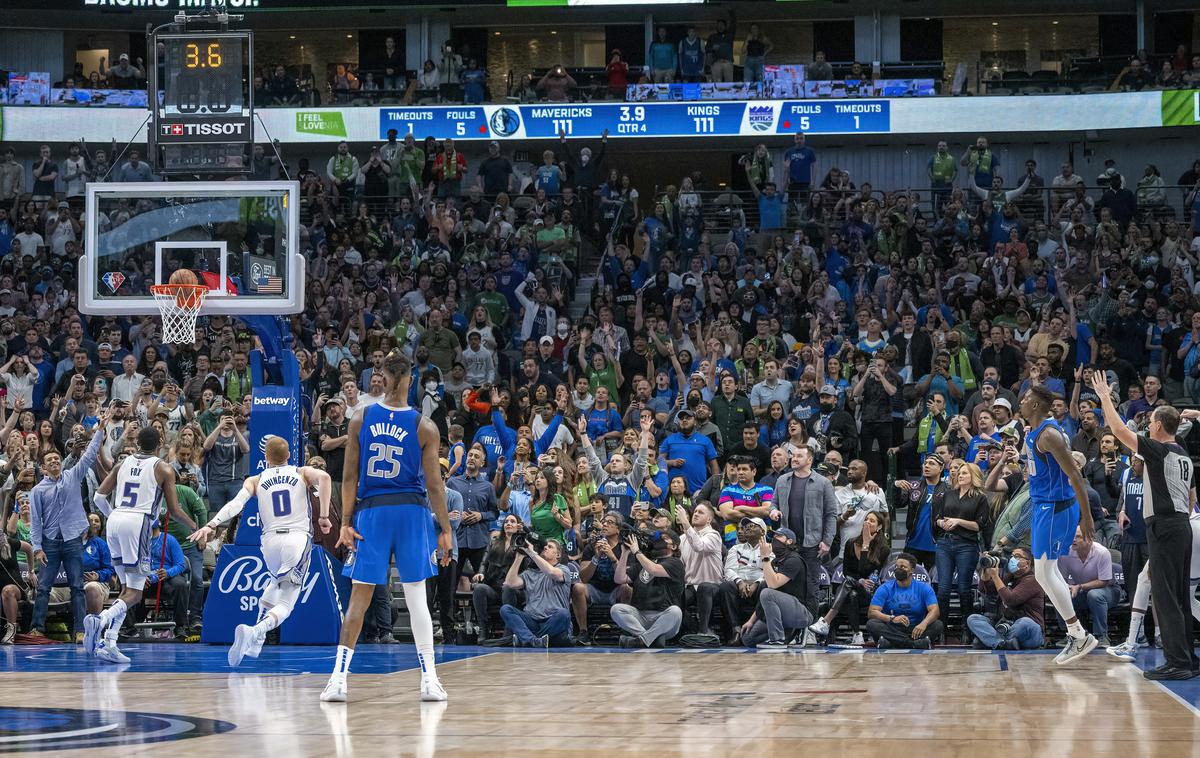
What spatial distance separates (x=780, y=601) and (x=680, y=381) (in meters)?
6.03

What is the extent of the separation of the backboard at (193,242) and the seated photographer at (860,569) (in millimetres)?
6238

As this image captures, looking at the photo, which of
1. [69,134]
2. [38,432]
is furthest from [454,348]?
[69,134]

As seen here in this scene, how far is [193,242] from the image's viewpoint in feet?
51.1

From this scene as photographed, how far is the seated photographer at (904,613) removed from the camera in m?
14.1

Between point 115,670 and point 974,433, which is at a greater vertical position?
point 974,433

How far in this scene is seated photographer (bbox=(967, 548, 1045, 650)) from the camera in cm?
1401

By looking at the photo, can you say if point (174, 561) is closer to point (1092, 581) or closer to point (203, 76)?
point (203, 76)

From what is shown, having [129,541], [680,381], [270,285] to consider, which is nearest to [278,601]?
[129,541]

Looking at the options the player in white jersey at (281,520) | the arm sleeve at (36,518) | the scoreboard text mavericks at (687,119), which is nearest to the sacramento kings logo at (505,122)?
the scoreboard text mavericks at (687,119)

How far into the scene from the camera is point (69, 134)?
30.3 metres

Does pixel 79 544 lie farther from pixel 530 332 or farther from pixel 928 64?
pixel 928 64

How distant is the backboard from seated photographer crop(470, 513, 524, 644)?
343cm

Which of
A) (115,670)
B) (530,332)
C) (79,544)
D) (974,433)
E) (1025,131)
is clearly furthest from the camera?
(1025,131)

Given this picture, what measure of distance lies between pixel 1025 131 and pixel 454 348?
14.7 meters
